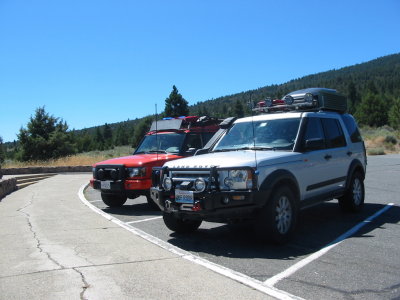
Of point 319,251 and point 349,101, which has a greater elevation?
point 349,101

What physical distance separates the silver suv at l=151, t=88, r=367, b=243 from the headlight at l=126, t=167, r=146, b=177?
2.11m

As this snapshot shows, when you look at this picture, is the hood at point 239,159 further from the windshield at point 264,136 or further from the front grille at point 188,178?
the windshield at point 264,136

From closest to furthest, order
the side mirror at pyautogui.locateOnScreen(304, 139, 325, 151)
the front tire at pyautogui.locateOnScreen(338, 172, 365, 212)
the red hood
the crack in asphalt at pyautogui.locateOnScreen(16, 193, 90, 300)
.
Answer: the crack in asphalt at pyautogui.locateOnScreen(16, 193, 90, 300) < the side mirror at pyautogui.locateOnScreen(304, 139, 325, 151) < the front tire at pyautogui.locateOnScreen(338, 172, 365, 212) < the red hood

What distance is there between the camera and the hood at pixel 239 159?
5512 millimetres

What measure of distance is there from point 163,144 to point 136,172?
1.43 metres

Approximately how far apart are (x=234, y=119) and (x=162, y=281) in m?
4.20

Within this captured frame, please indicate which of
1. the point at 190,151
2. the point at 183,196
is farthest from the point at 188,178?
the point at 190,151

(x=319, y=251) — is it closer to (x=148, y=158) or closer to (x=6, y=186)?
(x=148, y=158)

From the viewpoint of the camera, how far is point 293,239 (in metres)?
6.09

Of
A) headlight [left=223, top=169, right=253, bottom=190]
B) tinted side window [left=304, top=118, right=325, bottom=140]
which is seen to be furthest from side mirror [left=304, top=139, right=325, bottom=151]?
headlight [left=223, top=169, right=253, bottom=190]

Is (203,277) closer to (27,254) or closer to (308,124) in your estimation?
(27,254)

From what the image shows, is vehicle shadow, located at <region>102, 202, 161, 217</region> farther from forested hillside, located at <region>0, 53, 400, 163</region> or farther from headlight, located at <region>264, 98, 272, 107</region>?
headlight, located at <region>264, 98, 272, 107</region>

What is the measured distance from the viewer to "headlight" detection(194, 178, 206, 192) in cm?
545

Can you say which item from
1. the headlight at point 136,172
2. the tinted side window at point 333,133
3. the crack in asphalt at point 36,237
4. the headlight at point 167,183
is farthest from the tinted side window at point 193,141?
the crack in asphalt at point 36,237
